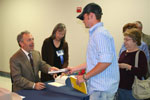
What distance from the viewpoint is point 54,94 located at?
6.95ft

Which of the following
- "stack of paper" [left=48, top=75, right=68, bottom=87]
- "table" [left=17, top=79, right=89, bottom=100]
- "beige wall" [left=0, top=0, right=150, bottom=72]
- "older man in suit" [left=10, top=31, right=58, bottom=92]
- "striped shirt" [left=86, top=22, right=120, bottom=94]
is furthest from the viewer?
"beige wall" [left=0, top=0, right=150, bottom=72]

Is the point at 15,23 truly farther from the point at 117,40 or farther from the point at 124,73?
the point at 124,73

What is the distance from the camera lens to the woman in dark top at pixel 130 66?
2346mm

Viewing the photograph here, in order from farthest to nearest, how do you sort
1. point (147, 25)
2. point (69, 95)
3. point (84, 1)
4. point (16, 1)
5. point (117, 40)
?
point (16, 1) → point (84, 1) → point (117, 40) → point (147, 25) → point (69, 95)

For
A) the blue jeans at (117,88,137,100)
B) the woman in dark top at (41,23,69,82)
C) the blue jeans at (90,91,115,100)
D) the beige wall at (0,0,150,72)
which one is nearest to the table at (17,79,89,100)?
the blue jeans at (90,91,115,100)

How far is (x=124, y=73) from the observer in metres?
2.47

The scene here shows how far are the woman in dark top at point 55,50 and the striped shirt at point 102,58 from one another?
1479 millimetres

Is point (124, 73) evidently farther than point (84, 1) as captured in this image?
No

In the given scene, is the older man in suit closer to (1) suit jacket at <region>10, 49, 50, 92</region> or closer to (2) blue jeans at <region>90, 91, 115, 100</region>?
(1) suit jacket at <region>10, 49, 50, 92</region>

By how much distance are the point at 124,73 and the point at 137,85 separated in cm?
23

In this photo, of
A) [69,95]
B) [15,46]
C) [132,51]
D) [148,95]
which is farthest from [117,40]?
[15,46]

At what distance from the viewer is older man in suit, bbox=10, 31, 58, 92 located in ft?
7.66

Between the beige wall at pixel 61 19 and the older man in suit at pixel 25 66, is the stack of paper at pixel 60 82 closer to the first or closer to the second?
the older man in suit at pixel 25 66

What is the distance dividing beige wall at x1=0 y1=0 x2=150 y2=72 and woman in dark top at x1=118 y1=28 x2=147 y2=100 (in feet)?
5.63
